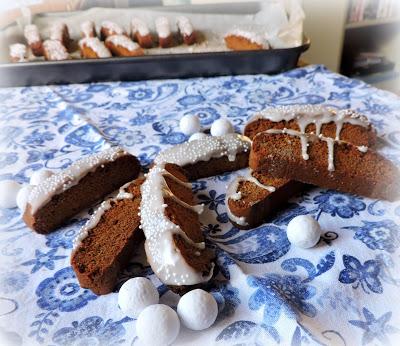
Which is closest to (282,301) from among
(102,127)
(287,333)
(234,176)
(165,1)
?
(287,333)

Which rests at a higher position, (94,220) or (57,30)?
(57,30)

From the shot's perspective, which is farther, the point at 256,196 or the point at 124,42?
the point at 124,42

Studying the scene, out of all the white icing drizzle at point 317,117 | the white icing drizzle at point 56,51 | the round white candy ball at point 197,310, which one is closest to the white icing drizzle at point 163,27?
the white icing drizzle at point 56,51

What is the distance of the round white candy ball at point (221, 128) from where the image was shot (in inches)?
47.6

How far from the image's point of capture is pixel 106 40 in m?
1.76

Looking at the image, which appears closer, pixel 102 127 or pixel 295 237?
pixel 295 237

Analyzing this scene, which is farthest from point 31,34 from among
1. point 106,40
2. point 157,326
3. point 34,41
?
point 157,326

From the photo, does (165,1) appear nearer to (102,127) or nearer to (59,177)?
(102,127)

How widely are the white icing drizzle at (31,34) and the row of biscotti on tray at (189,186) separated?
0.92 metres

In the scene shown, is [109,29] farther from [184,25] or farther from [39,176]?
[39,176]

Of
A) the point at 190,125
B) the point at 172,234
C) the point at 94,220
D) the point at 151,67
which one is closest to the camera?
the point at 172,234

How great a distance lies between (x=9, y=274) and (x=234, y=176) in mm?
536

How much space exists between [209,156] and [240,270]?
340 mm

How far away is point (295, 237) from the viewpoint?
837 mm
